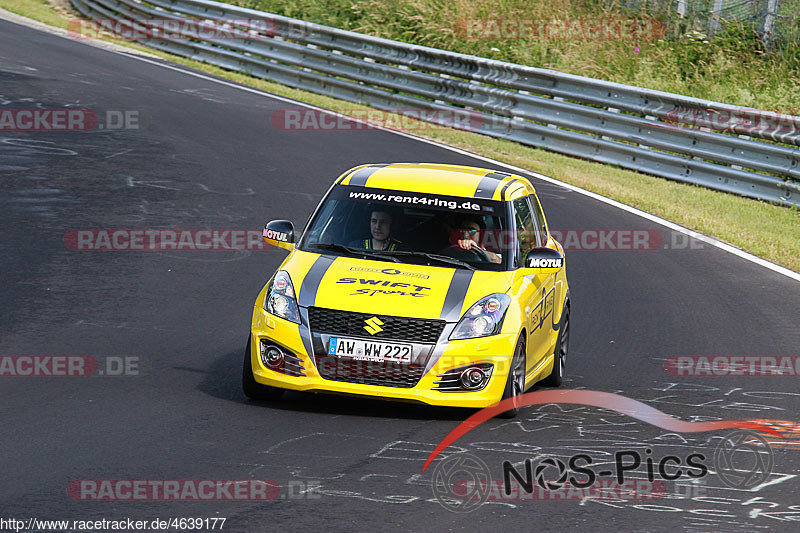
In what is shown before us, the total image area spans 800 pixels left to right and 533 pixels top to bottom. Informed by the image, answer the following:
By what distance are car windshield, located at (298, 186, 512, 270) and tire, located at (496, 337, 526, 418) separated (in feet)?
2.42

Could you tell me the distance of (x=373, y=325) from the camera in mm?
7953

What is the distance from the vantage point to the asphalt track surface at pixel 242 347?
621cm

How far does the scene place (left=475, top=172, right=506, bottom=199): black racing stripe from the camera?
941cm

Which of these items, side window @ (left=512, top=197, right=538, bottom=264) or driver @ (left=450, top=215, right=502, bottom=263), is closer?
driver @ (left=450, top=215, right=502, bottom=263)

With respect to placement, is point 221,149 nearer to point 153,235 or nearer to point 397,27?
point 153,235

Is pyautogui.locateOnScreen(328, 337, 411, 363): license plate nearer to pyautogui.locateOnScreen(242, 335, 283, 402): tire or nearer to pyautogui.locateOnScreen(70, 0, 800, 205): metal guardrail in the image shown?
pyautogui.locateOnScreen(242, 335, 283, 402): tire

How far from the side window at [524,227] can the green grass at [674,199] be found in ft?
20.0

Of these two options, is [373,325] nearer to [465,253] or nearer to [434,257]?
[434,257]

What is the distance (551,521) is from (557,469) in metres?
0.95

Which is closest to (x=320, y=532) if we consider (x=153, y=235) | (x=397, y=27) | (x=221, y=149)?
(x=153, y=235)

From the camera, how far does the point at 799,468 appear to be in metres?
7.28

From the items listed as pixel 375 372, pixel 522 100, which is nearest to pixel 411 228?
pixel 375 372

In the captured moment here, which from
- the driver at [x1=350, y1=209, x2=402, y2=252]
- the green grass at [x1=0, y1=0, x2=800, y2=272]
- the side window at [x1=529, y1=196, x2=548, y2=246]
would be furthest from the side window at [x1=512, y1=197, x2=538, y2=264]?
the green grass at [x1=0, y1=0, x2=800, y2=272]

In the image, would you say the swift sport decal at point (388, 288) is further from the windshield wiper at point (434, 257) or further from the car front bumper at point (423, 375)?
the windshield wiper at point (434, 257)
